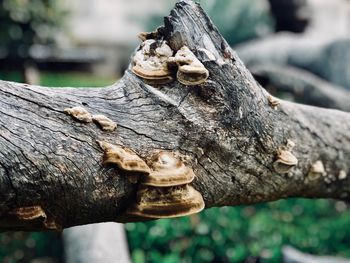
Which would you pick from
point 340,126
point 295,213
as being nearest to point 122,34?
point 295,213

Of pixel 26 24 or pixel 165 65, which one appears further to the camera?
pixel 26 24

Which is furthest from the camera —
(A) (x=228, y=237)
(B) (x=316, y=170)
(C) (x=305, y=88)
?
(C) (x=305, y=88)

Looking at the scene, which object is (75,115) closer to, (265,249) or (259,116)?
(259,116)

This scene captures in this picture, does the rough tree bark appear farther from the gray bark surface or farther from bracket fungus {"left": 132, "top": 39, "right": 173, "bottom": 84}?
the gray bark surface

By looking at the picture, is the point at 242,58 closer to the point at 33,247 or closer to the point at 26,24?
the point at 26,24

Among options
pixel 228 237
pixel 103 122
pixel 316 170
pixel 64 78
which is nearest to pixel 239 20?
pixel 64 78

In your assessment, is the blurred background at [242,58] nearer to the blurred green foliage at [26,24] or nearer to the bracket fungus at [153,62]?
the blurred green foliage at [26,24]
